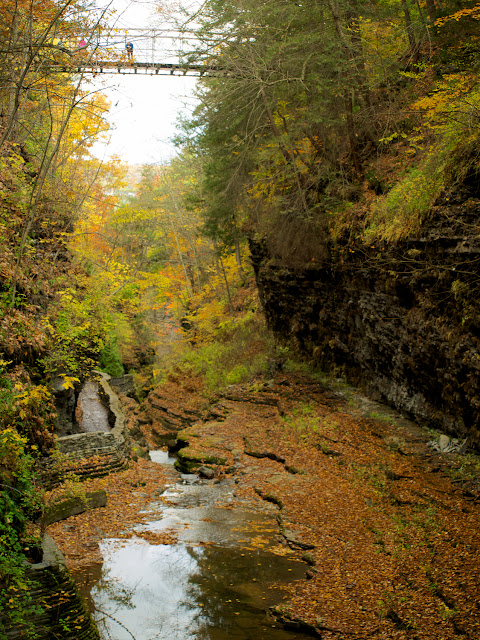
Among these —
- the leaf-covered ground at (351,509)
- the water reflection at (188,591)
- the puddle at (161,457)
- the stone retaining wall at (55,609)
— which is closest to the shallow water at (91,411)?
the puddle at (161,457)

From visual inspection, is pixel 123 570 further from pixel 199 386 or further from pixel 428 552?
pixel 199 386

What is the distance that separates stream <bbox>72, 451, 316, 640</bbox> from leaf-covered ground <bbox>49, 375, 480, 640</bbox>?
368 millimetres

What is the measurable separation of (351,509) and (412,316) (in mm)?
4846

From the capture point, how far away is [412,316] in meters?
11.4

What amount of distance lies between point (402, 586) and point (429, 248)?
7.03 meters

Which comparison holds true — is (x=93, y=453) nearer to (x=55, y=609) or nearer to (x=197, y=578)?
(x=197, y=578)

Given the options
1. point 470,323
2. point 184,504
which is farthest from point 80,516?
point 470,323

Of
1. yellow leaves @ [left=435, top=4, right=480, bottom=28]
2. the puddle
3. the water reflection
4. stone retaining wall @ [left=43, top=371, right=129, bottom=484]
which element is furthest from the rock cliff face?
stone retaining wall @ [left=43, top=371, right=129, bottom=484]

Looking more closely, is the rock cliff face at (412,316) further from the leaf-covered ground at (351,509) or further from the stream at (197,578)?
the stream at (197,578)

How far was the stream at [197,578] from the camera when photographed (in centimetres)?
599

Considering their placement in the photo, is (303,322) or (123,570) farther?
(303,322)

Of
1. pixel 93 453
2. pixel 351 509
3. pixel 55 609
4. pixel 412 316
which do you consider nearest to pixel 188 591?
pixel 55 609

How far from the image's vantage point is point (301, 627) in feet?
19.1

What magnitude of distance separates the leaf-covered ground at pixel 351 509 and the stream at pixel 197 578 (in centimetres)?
37
